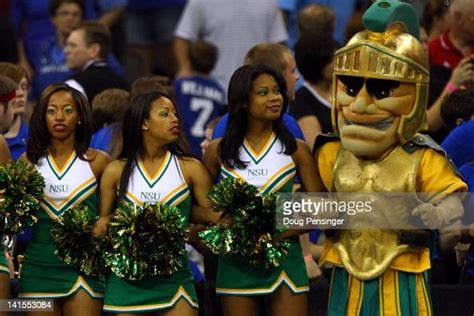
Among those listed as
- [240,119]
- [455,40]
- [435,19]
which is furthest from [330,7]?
[240,119]

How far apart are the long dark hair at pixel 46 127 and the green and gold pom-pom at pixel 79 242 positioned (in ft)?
1.21

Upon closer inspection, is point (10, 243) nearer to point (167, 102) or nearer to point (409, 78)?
point (167, 102)

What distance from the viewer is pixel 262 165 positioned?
790cm

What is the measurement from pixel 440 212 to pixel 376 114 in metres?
0.58

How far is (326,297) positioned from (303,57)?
6.42 feet

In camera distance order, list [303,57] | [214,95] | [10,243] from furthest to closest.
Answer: [214,95] → [303,57] → [10,243]

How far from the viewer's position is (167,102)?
7934 millimetres

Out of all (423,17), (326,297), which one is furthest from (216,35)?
(326,297)

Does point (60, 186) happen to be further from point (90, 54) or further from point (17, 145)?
point (90, 54)

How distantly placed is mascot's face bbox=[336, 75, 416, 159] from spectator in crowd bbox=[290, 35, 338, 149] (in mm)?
1962

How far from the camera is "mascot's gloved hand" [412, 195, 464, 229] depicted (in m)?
7.41

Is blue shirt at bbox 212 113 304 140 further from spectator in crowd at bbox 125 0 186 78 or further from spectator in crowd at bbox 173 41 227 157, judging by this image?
spectator in crowd at bbox 125 0 186 78

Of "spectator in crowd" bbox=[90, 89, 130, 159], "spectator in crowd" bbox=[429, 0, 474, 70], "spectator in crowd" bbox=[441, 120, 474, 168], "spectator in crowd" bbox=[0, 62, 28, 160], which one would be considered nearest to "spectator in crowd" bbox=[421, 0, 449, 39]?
"spectator in crowd" bbox=[429, 0, 474, 70]

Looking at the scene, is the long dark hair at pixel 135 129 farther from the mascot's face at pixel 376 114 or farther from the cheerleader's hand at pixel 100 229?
the mascot's face at pixel 376 114
